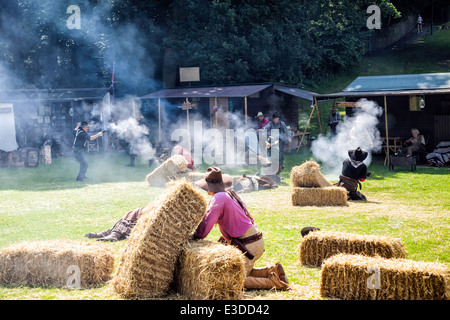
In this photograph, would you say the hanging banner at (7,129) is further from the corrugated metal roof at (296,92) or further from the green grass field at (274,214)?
the corrugated metal roof at (296,92)

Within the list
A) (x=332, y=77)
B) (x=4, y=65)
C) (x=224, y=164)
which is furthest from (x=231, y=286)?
(x=332, y=77)

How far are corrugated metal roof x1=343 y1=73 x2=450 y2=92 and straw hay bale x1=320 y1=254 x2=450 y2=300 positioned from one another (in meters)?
17.0

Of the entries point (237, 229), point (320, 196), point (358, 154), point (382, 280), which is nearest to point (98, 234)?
point (237, 229)

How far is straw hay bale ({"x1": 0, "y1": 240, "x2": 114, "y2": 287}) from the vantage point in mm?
6840

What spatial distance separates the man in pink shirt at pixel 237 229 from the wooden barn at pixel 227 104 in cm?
1854

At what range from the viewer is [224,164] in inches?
898

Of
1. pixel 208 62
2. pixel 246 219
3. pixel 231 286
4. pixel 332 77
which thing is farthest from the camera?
pixel 332 77

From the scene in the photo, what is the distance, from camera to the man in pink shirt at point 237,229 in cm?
654

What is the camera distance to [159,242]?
245 inches

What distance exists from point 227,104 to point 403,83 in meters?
8.69

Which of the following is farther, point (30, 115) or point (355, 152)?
point (30, 115)

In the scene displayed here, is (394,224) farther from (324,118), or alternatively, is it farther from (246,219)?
(324,118)

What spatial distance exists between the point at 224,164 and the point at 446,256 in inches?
598

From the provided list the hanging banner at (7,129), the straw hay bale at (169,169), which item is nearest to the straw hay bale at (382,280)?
the straw hay bale at (169,169)
